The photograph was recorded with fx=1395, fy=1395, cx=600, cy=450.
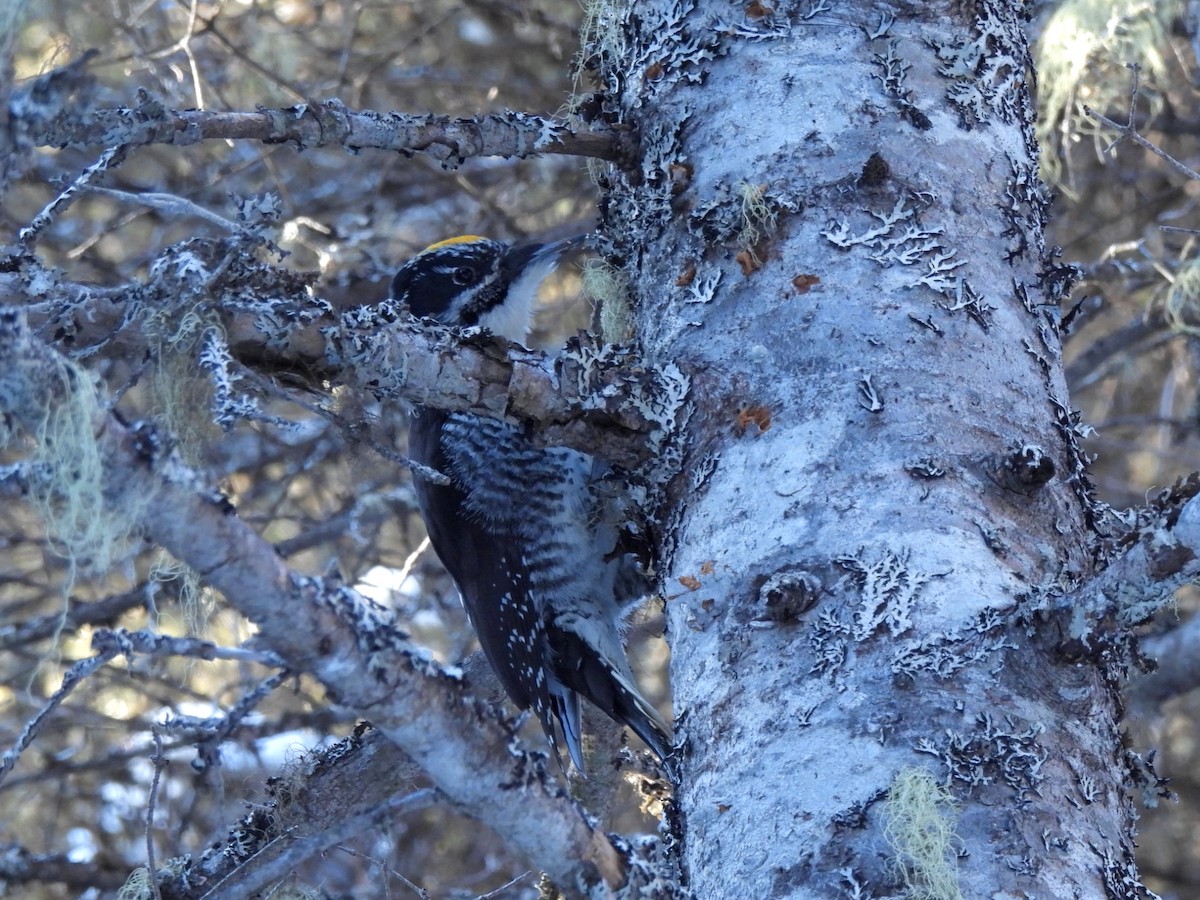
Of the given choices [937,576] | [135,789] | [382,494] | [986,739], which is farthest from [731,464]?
[135,789]

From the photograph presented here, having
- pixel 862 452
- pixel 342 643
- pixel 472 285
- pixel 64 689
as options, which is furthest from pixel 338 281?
pixel 342 643

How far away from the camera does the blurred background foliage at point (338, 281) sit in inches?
146

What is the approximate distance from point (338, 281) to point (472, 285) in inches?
17.6

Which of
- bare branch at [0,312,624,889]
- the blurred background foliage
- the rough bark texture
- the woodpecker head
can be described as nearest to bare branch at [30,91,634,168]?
the rough bark texture

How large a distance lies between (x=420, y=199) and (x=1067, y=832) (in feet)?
11.1

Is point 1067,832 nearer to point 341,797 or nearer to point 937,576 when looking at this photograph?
point 937,576

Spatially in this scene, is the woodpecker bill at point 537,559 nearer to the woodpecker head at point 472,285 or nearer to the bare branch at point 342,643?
the woodpecker head at point 472,285

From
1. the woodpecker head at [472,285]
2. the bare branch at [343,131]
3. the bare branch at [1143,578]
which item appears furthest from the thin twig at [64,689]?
the woodpecker head at [472,285]

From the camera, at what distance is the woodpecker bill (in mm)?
2939

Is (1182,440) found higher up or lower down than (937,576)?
lower down

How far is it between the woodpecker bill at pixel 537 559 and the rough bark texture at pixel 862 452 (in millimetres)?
902

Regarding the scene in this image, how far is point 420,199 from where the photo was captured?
4.39m

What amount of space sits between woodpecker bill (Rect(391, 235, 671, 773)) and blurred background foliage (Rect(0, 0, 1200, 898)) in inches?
22.4

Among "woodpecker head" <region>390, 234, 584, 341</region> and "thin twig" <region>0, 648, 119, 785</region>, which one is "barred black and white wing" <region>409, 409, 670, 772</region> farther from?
"thin twig" <region>0, 648, 119, 785</region>
